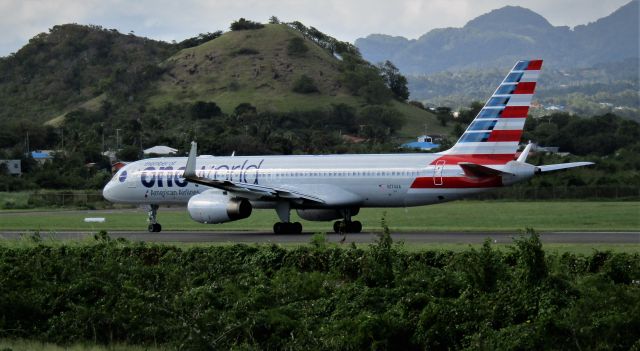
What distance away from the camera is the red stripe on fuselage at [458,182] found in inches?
1425

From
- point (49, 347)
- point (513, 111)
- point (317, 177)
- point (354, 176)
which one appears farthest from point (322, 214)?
point (49, 347)

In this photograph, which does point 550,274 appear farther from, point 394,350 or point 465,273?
point 394,350

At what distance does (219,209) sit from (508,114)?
1107 centimetres

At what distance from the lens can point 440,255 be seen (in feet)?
72.5

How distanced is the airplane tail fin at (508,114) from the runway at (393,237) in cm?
295

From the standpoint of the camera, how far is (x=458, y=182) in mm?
36594

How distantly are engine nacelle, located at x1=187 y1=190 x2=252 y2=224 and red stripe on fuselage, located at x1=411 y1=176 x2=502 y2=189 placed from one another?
638 centimetres

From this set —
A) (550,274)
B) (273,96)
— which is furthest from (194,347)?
(273,96)

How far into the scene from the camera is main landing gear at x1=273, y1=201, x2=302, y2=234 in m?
39.2

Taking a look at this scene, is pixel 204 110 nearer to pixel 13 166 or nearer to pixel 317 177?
pixel 13 166

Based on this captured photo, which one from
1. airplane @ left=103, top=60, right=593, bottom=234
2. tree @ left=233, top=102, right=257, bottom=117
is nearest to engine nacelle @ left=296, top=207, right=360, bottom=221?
airplane @ left=103, top=60, right=593, bottom=234

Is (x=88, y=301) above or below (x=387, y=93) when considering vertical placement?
below

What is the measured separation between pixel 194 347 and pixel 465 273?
5.31 metres

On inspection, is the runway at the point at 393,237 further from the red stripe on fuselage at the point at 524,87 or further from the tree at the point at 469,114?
the tree at the point at 469,114
